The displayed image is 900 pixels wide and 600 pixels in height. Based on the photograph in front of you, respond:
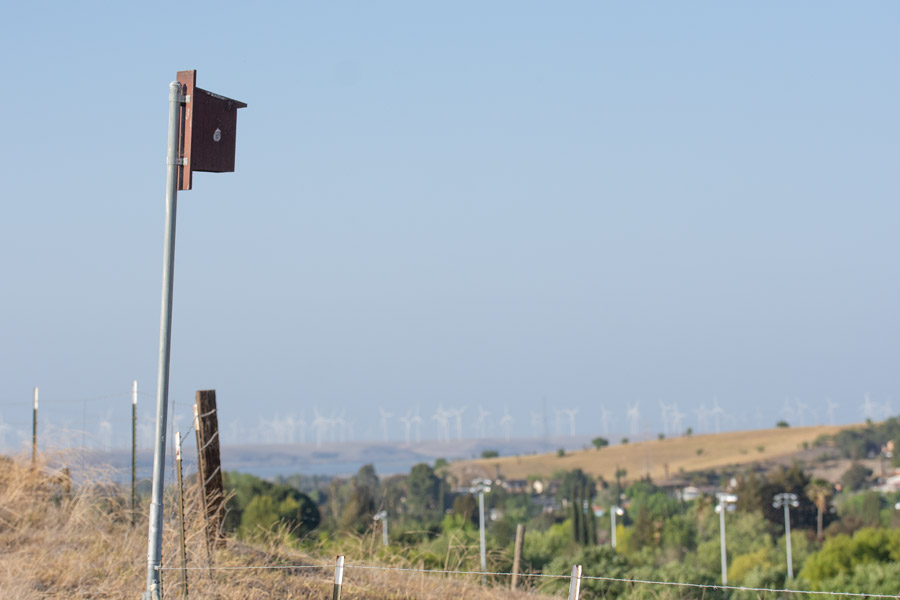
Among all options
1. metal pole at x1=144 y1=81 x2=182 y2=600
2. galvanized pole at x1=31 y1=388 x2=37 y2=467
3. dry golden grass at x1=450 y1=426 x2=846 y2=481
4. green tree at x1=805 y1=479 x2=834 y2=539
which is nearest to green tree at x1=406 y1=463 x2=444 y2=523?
dry golden grass at x1=450 y1=426 x2=846 y2=481

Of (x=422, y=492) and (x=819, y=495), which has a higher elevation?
(x=819, y=495)

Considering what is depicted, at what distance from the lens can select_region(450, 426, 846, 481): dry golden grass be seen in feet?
592

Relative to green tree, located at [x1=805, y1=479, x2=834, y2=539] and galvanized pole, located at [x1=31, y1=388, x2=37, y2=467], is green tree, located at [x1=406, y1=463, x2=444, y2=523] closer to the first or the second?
green tree, located at [x1=805, y1=479, x2=834, y2=539]

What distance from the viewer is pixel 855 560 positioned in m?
66.6

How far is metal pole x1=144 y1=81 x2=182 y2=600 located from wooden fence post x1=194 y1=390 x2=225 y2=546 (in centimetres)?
327

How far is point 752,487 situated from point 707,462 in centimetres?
7312

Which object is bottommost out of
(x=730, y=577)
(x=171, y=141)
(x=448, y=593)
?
(x=730, y=577)

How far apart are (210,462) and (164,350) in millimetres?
4241

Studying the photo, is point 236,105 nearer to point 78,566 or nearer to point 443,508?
point 78,566

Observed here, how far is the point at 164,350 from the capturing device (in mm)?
7371

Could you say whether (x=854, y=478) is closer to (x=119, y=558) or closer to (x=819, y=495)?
(x=819, y=495)

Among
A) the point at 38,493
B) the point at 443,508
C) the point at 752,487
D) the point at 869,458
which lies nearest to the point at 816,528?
the point at 752,487

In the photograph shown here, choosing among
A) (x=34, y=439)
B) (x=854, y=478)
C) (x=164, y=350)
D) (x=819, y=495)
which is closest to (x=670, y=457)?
(x=854, y=478)

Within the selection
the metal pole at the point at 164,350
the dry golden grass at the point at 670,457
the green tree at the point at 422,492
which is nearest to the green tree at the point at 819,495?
the green tree at the point at 422,492
